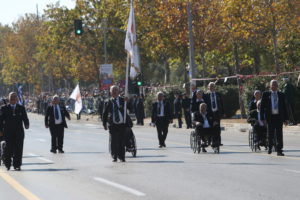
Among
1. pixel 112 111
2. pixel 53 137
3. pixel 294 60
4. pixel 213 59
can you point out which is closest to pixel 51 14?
pixel 213 59

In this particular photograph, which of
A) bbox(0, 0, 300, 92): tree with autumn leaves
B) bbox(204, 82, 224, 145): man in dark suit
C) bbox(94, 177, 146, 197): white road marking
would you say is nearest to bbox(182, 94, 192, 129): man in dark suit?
bbox(0, 0, 300, 92): tree with autumn leaves

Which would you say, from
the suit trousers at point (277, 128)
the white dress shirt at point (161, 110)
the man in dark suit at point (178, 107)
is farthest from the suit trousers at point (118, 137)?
the man in dark suit at point (178, 107)

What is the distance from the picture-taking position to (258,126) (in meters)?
20.1

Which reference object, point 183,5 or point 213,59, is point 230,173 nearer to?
point 183,5

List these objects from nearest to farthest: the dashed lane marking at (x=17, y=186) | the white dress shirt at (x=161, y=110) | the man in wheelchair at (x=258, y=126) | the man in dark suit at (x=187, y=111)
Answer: the dashed lane marking at (x=17, y=186), the man in wheelchair at (x=258, y=126), the white dress shirt at (x=161, y=110), the man in dark suit at (x=187, y=111)

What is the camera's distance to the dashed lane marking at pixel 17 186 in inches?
479

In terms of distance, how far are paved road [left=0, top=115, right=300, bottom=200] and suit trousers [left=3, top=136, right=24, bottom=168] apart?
282mm

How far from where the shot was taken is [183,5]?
45344mm

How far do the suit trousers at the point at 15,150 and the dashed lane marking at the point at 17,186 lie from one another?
1.17ft

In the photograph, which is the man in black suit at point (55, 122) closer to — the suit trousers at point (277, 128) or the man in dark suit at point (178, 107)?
the suit trousers at point (277, 128)

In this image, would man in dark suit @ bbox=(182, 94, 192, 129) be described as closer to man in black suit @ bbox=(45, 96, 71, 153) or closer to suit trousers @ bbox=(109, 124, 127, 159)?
man in black suit @ bbox=(45, 96, 71, 153)

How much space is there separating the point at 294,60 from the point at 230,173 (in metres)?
27.4

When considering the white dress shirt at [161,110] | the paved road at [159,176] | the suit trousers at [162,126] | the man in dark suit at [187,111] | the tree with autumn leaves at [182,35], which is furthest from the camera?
the man in dark suit at [187,111]

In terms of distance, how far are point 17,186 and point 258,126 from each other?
8119 millimetres
